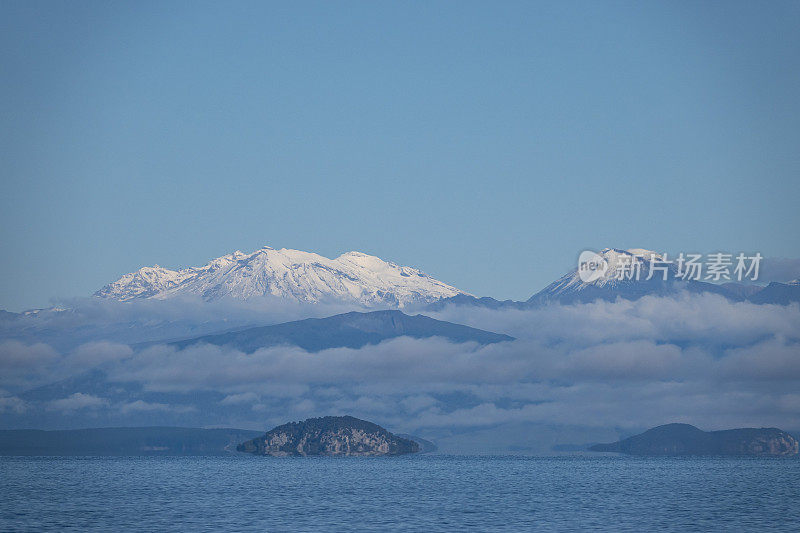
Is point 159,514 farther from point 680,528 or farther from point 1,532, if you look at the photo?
point 680,528

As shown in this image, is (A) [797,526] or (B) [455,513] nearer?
(A) [797,526]

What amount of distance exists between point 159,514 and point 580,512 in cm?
7720

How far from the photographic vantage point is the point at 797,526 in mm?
156625

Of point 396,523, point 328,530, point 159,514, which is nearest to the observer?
point 328,530

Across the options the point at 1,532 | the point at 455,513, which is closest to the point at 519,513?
the point at 455,513

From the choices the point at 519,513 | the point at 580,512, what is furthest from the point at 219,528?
the point at 580,512

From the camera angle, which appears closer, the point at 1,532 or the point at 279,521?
the point at 1,532

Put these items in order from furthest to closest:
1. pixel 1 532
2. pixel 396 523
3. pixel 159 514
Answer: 1. pixel 159 514
2. pixel 396 523
3. pixel 1 532

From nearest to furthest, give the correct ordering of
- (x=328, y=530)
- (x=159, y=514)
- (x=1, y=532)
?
1. (x=1, y=532)
2. (x=328, y=530)
3. (x=159, y=514)

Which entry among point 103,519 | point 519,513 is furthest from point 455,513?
point 103,519

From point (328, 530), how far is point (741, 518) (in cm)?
7253

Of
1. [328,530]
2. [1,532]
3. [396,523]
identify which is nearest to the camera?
[1,532]

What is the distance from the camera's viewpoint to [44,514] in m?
170

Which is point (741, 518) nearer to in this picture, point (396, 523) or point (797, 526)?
point (797, 526)
